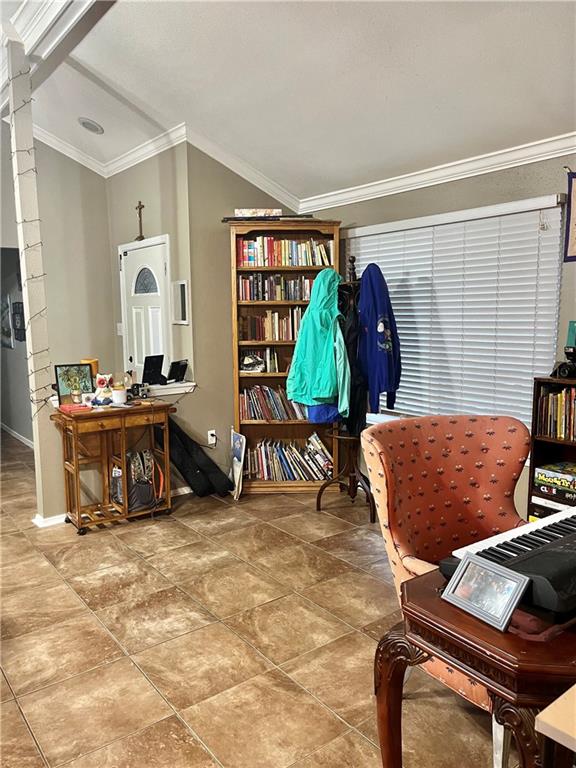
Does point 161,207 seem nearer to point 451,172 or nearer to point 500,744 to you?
point 451,172

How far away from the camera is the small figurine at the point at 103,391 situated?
146 inches

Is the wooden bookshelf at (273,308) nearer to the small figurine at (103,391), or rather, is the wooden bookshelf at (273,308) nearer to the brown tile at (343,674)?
the small figurine at (103,391)

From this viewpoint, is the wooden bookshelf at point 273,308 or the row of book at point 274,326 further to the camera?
the row of book at point 274,326

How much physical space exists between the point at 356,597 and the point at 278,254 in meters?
2.51

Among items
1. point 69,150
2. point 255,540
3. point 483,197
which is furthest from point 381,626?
point 69,150

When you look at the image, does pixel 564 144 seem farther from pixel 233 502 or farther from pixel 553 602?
pixel 233 502

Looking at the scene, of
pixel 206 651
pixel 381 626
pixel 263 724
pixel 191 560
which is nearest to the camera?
pixel 263 724

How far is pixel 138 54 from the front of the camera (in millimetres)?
3449

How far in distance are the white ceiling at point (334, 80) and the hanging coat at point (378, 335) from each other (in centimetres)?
80

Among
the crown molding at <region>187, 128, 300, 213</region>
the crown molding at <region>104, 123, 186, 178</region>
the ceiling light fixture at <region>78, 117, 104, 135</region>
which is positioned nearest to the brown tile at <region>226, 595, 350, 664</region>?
the crown molding at <region>187, 128, 300, 213</region>

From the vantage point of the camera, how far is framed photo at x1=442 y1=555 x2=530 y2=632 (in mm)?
1088

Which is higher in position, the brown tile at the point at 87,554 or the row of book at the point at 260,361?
the row of book at the point at 260,361

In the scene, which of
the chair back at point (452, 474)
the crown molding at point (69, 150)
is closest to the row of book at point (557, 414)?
the chair back at point (452, 474)

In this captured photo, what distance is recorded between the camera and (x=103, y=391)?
12.2 ft
